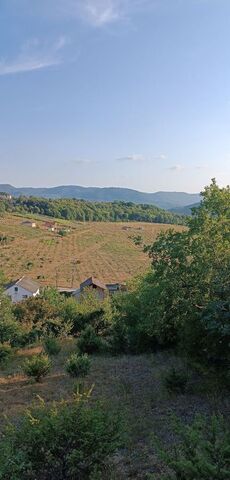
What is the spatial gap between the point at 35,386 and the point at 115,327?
709 centimetres

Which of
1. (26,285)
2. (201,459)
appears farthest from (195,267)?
(26,285)

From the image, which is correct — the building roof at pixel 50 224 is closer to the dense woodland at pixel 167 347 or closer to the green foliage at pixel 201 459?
the dense woodland at pixel 167 347

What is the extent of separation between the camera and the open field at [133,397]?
7992 mm

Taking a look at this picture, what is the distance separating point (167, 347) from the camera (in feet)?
60.4

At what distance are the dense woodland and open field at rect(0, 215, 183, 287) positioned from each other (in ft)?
158

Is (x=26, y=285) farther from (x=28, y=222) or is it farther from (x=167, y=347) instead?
(x=28, y=222)

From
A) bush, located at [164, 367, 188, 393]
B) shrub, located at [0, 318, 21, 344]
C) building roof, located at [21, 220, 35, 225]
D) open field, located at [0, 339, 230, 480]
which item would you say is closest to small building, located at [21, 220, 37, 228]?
building roof, located at [21, 220, 35, 225]

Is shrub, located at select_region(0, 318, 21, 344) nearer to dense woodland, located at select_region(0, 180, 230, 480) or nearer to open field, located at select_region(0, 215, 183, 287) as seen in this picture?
dense woodland, located at select_region(0, 180, 230, 480)

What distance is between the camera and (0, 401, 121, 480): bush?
6.08 metres

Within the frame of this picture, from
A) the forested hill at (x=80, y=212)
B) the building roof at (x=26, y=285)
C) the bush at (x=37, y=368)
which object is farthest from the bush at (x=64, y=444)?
the forested hill at (x=80, y=212)

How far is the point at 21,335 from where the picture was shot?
83.4 ft

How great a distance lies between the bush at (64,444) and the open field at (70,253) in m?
62.0

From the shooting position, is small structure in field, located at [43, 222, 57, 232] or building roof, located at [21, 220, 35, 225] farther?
small structure in field, located at [43, 222, 57, 232]

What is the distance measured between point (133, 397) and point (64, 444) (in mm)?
6342
